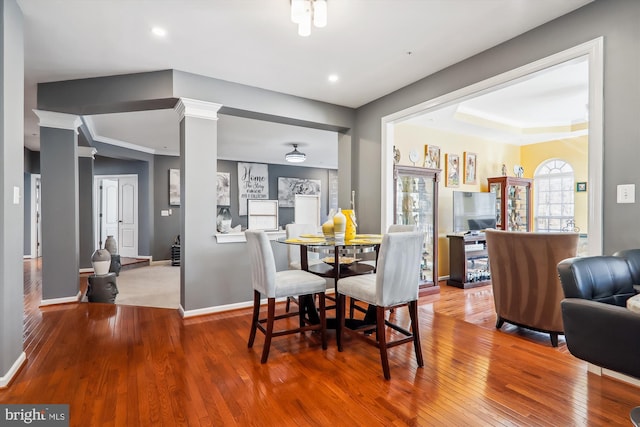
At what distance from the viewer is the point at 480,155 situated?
5.93 meters

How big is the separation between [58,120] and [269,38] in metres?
2.99

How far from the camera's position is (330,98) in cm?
412

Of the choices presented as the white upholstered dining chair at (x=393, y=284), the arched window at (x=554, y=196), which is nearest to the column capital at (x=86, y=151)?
the white upholstered dining chair at (x=393, y=284)

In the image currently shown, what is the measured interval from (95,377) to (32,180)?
26.7 ft

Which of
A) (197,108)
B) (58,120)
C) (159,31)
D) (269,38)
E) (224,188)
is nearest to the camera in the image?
(159,31)

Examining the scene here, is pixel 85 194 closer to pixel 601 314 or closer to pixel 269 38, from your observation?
pixel 269 38

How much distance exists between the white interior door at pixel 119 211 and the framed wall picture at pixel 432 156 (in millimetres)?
6401

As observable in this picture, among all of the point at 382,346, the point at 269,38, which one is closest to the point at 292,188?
the point at 269,38

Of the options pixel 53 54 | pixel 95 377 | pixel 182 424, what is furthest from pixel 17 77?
pixel 182 424

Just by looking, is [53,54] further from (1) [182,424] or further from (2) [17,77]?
(1) [182,424]

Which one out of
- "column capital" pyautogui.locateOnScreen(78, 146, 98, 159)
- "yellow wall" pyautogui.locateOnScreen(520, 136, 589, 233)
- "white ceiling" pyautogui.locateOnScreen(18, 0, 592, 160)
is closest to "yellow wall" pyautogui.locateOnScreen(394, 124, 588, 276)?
"yellow wall" pyautogui.locateOnScreen(520, 136, 589, 233)

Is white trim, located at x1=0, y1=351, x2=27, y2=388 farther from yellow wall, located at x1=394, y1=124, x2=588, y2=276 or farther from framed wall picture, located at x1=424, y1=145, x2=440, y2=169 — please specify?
framed wall picture, located at x1=424, y1=145, x2=440, y2=169

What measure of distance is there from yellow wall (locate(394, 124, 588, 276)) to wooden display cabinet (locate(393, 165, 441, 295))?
42 centimetres

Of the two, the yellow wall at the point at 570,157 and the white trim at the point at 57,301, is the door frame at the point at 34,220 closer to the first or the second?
the white trim at the point at 57,301
